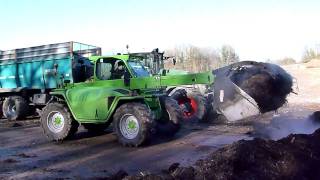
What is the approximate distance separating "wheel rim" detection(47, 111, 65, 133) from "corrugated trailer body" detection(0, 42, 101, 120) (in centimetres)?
351

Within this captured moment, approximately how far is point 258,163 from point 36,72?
1215cm

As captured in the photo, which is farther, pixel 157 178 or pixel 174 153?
pixel 174 153

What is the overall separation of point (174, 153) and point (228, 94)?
4.55m

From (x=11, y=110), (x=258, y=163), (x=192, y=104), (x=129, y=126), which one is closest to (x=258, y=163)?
(x=258, y=163)

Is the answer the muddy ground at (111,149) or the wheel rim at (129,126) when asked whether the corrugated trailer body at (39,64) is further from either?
the wheel rim at (129,126)

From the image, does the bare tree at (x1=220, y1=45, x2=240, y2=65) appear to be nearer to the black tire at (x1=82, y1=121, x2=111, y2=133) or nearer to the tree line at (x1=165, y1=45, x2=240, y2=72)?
the tree line at (x1=165, y1=45, x2=240, y2=72)

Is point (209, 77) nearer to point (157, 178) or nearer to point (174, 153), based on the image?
point (174, 153)

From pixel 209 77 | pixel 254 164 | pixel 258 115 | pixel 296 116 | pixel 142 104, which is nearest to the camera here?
pixel 254 164

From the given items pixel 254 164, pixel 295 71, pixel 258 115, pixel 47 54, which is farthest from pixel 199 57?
pixel 254 164

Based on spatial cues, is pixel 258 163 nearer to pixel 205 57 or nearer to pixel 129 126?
pixel 129 126

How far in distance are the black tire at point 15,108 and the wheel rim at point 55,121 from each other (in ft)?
19.1

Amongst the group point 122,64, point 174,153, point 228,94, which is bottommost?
point 174,153

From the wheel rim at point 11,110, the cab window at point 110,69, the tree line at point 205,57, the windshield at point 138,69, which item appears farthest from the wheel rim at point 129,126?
the tree line at point 205,57

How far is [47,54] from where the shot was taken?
16.9m
